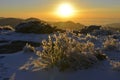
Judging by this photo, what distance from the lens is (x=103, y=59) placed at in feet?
45.1

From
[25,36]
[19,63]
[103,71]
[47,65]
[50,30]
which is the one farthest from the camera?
[50,30]

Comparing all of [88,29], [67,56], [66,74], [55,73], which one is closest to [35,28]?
[88,29]

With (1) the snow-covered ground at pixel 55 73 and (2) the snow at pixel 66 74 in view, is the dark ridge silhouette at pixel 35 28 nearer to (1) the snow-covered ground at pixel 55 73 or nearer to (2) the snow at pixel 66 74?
(1) the snow-covered ground at pixel 55 73

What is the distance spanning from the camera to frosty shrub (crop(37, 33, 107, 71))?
1223cm

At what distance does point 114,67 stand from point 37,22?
20.5 m

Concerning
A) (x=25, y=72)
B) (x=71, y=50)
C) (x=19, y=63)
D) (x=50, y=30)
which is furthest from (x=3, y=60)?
(x=50, y=30)

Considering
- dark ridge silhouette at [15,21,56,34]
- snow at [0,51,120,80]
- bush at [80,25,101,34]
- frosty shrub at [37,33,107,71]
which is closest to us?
snow at [0,51,120,80]

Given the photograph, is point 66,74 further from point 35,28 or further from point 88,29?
point 88,29

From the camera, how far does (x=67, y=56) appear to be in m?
12.4

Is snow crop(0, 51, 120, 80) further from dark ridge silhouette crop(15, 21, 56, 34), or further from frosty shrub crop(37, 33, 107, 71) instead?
dark ridge silhouette crop(15, 21, 56, 34)

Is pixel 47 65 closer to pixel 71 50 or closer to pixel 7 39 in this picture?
pixel 71 50

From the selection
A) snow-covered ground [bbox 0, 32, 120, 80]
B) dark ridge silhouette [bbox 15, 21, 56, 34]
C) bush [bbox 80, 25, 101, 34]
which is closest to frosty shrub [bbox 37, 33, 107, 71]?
snow-covered ground [bbox 0, 32, 120, 80]

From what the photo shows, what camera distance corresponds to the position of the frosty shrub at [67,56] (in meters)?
12.2

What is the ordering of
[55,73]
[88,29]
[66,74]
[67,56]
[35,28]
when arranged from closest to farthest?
[66,74] < [55,73] < [67,56] < [35,28] < [88,29]
